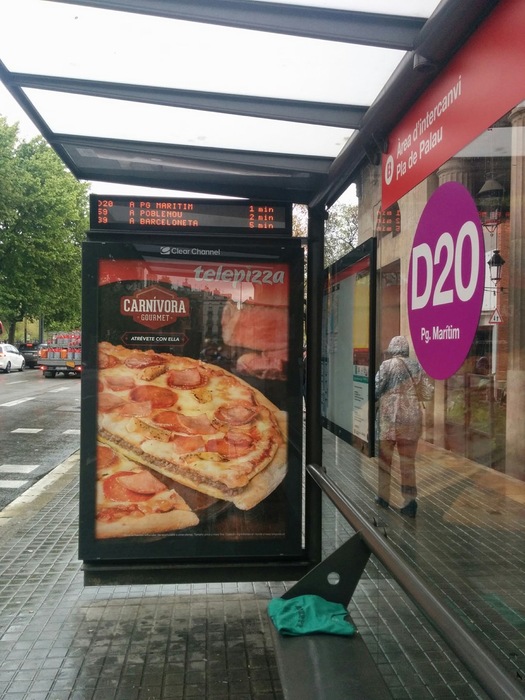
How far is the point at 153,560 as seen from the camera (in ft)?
14.2

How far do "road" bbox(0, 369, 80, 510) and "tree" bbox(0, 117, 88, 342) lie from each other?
17.2 m

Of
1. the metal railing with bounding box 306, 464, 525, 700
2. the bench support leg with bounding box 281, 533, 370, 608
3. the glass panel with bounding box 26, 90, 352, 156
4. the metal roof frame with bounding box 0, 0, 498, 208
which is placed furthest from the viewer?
the glass panel with bounding box 26, 90, 352, 156

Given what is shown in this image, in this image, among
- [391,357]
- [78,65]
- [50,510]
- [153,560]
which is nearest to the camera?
[391,357]

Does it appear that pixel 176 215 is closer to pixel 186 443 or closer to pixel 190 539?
pixel 186 443

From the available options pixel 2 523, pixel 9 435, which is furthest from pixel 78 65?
pixel 9 435

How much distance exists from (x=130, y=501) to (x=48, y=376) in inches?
1237

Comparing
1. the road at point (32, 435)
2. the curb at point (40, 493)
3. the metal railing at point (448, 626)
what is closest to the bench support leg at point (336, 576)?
the metal railing at point (448, 626)

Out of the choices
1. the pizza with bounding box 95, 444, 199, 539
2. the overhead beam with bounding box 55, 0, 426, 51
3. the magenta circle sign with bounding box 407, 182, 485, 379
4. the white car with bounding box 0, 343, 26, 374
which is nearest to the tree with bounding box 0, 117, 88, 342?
the white car with bounding box 0, 343, 26, 374

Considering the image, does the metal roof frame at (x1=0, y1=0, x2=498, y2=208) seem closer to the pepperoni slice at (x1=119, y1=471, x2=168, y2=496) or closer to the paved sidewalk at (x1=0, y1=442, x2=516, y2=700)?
the pepperoni slice at (x1=119, y1=471, x2=168, y2=496)

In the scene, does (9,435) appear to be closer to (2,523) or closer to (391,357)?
(2,523)

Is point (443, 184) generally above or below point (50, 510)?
above

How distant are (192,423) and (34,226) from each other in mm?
38104

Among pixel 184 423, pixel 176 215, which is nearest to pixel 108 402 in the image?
pixel 184 423

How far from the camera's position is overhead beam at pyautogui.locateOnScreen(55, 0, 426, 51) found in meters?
2.52
